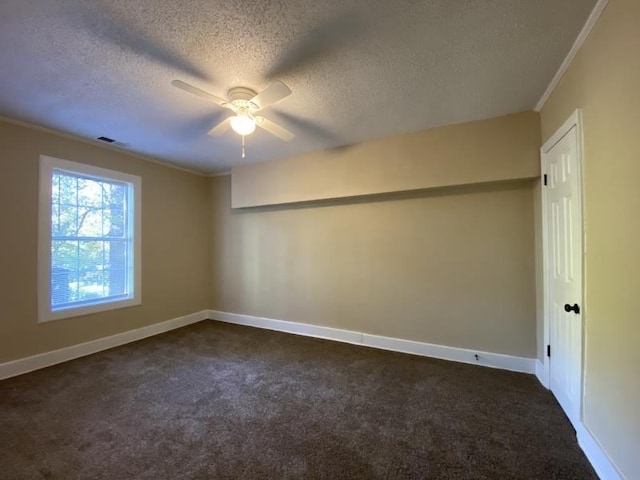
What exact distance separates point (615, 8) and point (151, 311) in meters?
5.23

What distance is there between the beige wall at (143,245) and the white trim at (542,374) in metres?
4.66

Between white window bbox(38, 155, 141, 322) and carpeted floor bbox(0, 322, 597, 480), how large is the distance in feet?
2.45

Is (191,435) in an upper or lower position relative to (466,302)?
lower

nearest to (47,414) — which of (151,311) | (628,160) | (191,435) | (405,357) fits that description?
(191,435)

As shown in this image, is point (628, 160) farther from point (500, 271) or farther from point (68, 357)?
point (68, 357)

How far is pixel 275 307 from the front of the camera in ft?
14.7

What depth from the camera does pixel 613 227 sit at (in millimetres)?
1549

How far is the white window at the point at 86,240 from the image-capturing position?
126 inches

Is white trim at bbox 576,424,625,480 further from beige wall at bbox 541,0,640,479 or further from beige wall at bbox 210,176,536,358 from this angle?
beige wall at bbox 210,176,536,358

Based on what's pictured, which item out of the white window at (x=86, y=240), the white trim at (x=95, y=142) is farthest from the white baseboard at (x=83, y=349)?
the white trim at (x=95, y=142)

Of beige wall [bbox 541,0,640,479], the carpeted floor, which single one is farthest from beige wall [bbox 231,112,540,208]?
the carpeted floor

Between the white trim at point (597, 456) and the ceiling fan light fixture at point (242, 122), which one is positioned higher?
the ceiling fan light fixture at point (242, 122)

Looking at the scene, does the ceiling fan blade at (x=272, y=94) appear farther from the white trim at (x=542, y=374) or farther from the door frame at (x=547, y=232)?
the white trim at (x=542, y=374)

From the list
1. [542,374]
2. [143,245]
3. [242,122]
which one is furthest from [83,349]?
[542,374]
